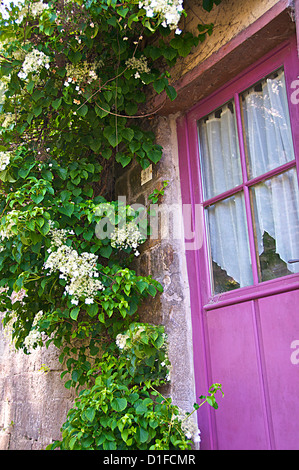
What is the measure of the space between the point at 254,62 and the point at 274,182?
66cm

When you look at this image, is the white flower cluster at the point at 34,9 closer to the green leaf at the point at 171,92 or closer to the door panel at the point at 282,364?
the green leaf at the point at 171,92

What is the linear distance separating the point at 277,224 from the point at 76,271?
1.00 meters

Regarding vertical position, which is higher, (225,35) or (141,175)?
(225,35)

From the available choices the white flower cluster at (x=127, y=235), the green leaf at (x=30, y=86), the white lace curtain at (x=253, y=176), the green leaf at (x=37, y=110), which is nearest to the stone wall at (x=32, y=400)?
the white flower cluster at (x=127, y=235)

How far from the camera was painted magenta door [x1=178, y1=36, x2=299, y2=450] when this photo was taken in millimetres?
2055

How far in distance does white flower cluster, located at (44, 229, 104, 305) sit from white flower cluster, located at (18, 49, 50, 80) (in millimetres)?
1013

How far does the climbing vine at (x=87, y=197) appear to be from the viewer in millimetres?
2289

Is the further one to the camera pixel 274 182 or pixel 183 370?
pixel 183 370

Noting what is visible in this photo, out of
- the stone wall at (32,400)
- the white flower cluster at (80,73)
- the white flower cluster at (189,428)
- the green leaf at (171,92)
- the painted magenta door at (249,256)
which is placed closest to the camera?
the painted magenta door at (249,256)

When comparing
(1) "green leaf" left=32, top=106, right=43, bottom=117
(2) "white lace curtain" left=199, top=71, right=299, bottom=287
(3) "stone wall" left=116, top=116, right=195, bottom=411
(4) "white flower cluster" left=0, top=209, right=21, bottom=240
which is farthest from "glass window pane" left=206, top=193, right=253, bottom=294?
(1) "green leaf" left=32, top=106, right=43, bottom=117

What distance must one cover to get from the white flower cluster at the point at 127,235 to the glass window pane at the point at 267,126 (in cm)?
71

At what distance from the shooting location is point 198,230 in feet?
8.68
